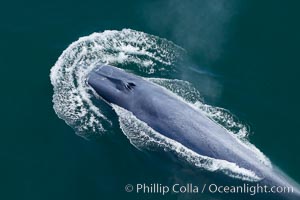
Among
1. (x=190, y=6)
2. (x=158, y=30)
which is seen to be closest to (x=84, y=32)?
(x=158, y=30)

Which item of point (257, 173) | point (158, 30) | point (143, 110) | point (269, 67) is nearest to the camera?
point (257, 173)

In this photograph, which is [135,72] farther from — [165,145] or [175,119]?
[165,145]

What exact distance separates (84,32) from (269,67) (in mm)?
14227

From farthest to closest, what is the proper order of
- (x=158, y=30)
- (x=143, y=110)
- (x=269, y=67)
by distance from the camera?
1. (x=158, y=30)
2. (x=269, y=67)
3. (x=143, y=110)

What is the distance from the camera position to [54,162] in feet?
116

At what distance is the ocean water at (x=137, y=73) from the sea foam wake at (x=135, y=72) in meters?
0.07

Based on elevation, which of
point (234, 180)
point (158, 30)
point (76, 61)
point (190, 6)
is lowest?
point (234, 180)

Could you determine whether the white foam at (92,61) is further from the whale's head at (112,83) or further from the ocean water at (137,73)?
the whale's head at (112,83)

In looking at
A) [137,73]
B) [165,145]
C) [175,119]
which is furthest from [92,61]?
[165,145]

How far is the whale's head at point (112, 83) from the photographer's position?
123ft

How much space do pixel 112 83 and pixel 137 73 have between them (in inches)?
104

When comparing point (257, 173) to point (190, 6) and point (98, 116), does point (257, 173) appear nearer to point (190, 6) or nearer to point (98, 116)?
point (98, 116)

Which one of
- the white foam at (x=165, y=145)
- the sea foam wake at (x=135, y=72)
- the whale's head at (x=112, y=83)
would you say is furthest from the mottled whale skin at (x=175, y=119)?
the sea foam wake at (x=135, y=72)

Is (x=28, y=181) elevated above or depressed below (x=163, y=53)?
below
